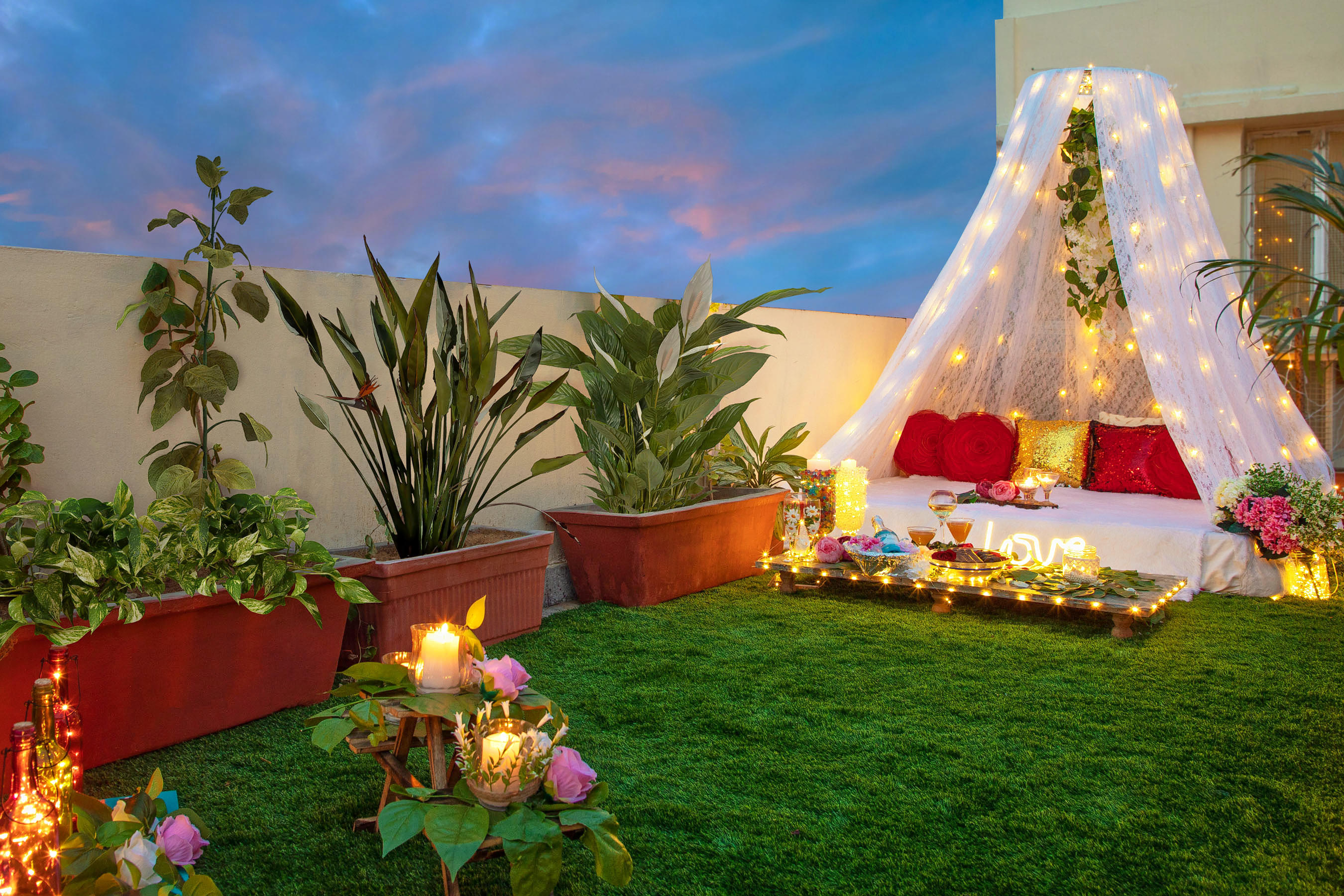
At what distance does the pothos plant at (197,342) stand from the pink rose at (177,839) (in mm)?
1096

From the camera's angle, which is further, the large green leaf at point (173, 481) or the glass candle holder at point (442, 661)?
the large green leaf at point (173, 481)

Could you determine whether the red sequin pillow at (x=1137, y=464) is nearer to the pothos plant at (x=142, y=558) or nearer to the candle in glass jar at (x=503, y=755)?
the pothos plant at (x=142, y=558)

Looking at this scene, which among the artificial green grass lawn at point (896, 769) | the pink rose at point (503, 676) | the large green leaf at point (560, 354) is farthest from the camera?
the large green leaf at point (560, 354)

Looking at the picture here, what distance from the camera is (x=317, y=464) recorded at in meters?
2.99

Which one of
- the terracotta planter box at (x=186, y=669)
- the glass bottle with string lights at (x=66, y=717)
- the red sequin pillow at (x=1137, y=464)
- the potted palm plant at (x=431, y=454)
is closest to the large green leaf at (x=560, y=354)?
the potted palm plant at (x=431, y=454)

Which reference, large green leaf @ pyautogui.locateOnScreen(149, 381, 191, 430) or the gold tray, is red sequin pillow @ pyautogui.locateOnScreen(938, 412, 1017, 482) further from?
large green leaf @ pyautogui.locateOnScreen(149, 381, 191, 430)

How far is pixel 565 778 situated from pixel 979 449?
3.97 metres

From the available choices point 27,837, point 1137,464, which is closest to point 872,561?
point 1137,464

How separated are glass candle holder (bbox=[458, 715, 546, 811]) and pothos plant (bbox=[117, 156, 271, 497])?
1309mm

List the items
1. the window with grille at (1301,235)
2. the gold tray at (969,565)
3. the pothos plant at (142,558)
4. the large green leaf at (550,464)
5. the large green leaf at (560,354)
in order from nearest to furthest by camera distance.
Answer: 1. the pothos plant at (142,558)
2. the large green leaf at (550,464)
3. the gold tray at (969,565)
4. the large green leaf at (560,354)
5. the window with grille at (1301,235)

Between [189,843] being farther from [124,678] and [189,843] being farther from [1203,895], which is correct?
[1203,895]

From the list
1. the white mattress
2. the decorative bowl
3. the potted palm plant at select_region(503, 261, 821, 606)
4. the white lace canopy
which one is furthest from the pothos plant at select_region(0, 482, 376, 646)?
the white lace canopy

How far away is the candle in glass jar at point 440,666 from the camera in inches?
59.2

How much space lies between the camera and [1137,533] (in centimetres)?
372
